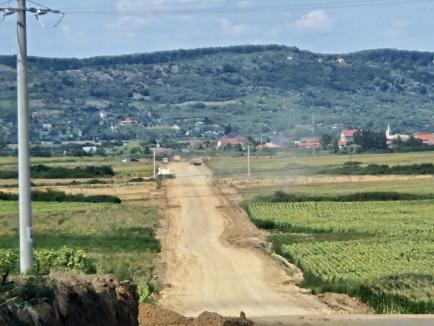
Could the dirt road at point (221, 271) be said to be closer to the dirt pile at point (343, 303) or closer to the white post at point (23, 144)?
the dirt pile at point (343, 303)

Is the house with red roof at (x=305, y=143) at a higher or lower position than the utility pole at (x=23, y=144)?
lower

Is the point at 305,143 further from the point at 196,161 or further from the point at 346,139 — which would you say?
the point at 346,139

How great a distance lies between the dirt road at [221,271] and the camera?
32.0 metres

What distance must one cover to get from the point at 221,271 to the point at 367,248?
787 cm

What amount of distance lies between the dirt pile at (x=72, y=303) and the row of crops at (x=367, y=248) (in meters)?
12.5

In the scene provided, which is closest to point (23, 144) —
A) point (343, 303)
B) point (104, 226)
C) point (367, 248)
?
point (343, 303)

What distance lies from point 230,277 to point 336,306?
309 inches

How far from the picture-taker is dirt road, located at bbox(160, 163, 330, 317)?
3200 cm

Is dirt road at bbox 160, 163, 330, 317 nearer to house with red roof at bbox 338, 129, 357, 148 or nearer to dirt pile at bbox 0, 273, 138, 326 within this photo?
dirt pile at bbox 0, 273, 138, 326

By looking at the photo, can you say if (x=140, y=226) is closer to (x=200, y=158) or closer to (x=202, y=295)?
(x=202, y=295)

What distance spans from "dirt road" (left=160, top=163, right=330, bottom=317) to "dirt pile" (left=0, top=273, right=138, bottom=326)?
10.4 m

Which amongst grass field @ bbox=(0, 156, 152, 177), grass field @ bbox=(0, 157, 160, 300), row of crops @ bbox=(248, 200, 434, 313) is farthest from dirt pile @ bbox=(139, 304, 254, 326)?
grass field @ bbox=(0, 156, 152, 177)

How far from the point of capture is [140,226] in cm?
5831

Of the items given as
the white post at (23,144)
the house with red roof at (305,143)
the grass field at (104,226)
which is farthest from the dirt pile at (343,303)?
the house with red roof at (305,143)
